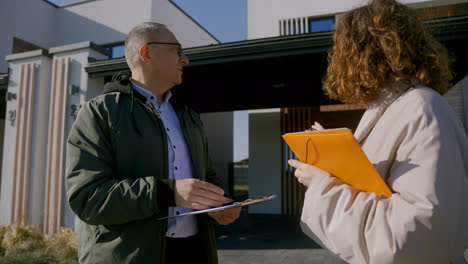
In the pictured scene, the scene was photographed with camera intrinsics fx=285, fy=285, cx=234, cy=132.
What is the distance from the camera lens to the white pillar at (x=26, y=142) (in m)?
5.45

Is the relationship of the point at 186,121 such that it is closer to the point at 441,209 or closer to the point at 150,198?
the point at 150,198

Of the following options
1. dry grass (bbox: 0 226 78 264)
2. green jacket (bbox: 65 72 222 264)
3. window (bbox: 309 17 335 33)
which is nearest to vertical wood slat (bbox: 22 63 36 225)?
dry grass (bbox: 0 226 78 264)

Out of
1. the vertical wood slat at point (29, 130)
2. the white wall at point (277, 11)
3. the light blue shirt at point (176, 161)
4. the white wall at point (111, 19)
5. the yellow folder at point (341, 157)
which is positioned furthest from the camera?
the white wall at point (111, 19)

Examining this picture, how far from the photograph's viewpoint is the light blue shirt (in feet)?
5.10

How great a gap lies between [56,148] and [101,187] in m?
4.99

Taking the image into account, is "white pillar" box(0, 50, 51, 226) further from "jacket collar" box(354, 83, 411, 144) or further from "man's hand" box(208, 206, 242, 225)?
"jacket collar" box(354, 83, 411, 144)

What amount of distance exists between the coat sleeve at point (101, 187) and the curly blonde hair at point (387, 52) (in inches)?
37.3

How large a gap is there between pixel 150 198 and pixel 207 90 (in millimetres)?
5647

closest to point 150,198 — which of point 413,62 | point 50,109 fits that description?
point 413,62

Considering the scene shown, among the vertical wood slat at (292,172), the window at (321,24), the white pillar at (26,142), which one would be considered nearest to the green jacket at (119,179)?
the white pillar at (26,142)

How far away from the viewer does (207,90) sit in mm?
6738

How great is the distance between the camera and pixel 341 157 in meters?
1.02

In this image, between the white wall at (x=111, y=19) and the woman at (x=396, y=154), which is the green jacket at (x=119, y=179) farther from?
the white wall at (x=111, y=19)

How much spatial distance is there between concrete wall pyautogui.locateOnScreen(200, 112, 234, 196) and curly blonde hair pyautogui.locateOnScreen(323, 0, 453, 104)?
10.6 meters
